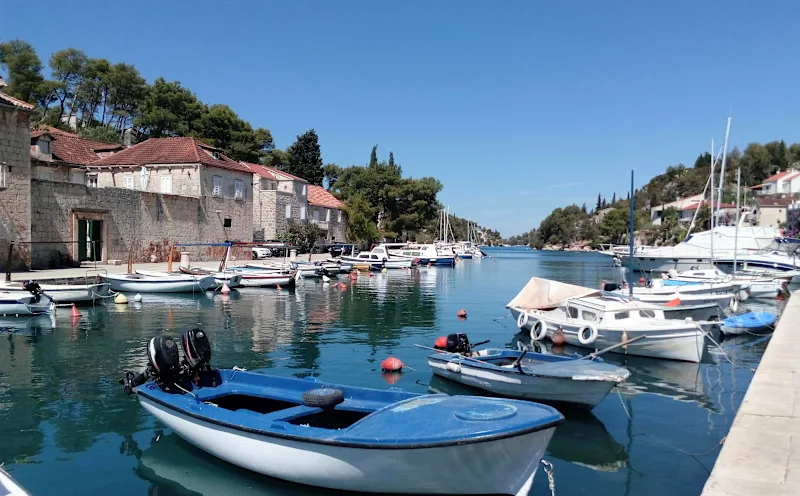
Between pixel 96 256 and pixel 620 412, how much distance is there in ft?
119

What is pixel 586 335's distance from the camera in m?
17.7

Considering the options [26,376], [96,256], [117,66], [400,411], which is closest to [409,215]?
[117,66]

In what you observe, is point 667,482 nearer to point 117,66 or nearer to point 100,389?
point 100,389

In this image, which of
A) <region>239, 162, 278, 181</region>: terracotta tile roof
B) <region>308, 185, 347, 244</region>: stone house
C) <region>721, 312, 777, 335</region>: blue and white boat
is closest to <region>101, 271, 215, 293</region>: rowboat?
<region>721, 312, 777, 335</region>: blue and white boat

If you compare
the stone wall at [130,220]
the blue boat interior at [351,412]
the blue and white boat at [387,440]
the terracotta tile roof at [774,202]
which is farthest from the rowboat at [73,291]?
the terracotta tile roof at [774,202]

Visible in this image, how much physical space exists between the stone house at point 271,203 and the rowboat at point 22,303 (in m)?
33.7

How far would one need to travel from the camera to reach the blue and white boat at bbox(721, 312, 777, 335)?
20.9 meters

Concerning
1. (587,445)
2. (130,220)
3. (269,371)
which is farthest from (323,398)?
(130,220)

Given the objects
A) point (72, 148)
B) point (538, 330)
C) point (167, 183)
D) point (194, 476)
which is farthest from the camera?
point (167, 183)

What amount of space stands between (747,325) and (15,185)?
34.7 metres

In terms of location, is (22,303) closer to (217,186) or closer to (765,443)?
(765,443)

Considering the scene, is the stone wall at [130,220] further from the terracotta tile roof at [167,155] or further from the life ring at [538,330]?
the life ring at [538,330]

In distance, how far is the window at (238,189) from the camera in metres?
49.7

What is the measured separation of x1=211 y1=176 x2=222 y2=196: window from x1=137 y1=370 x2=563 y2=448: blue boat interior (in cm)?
3913
